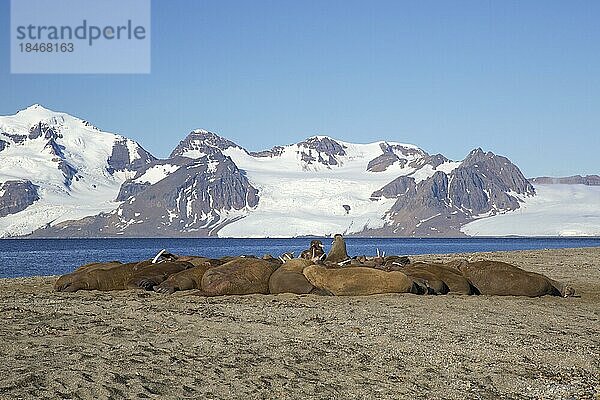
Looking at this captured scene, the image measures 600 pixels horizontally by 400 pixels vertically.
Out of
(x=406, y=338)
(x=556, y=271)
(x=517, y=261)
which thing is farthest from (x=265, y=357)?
(x=517, y=261)

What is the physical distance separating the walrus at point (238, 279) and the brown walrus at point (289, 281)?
0.74 ft

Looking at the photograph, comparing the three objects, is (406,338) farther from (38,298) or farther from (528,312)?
(38,298)

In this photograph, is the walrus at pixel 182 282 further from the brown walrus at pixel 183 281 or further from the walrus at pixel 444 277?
the walrus at pixel 444 277

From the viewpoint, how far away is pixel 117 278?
18859 millimetres

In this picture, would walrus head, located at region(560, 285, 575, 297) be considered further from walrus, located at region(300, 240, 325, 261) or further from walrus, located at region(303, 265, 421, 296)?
walrus, located at region(300, 240, 325, 261)

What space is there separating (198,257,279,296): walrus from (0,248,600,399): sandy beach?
4.33 feet

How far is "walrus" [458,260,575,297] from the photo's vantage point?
17.1 meters

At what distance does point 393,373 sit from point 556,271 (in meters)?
19.1

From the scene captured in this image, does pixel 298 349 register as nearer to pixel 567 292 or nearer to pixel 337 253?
pixel 567 292

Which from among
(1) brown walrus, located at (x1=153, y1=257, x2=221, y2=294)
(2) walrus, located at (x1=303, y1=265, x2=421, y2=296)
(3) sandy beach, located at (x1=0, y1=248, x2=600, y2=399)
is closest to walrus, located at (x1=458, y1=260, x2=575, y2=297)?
(3) sandy beach, located at (x1=0, y1=248, x2=600, y2=399)

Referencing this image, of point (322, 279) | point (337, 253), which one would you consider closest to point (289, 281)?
point (322, 279)

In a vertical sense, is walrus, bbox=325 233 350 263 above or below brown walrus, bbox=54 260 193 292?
above

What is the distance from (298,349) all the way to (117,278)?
31.8ft

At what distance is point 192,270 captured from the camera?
18156 mm
